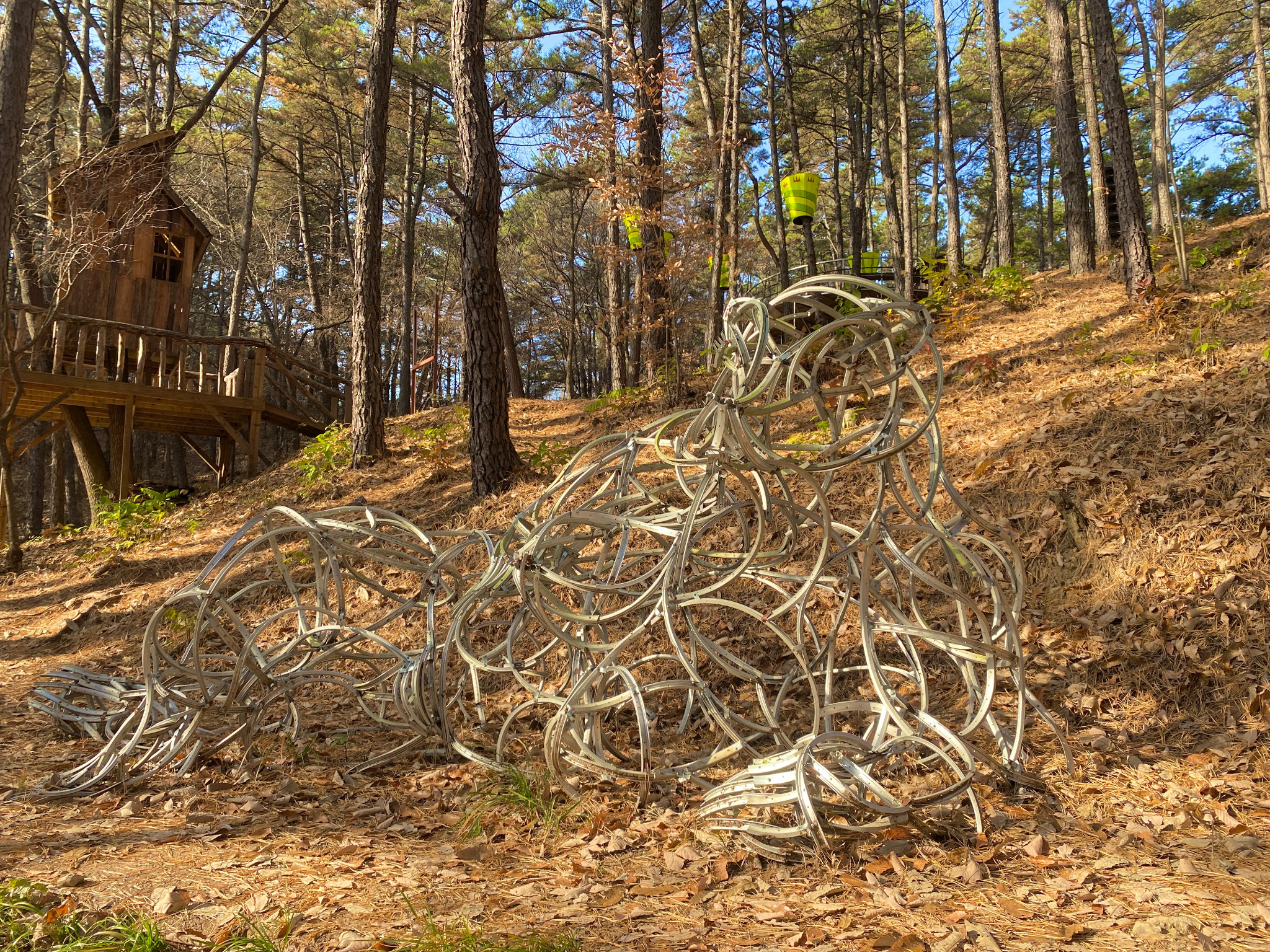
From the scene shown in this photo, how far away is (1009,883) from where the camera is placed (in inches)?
79.1

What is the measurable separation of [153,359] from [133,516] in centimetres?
720

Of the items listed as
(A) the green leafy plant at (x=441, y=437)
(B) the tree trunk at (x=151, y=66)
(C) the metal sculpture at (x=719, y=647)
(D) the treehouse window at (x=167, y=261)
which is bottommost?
(C) the metal sculpture at (x=719, y=647)

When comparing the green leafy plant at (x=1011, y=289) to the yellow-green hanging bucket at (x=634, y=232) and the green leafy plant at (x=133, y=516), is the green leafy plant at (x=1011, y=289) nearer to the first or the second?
the yellow-green hanging bucket at (x=634, y=232)

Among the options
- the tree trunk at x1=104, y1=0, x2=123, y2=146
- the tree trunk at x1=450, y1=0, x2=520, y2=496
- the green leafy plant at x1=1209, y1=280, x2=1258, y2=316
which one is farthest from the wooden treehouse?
the green leafy plant at x1=1209, y1=280, x2=1258, y2=316

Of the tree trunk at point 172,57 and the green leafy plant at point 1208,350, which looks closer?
the green leafy plant at point 1208,350

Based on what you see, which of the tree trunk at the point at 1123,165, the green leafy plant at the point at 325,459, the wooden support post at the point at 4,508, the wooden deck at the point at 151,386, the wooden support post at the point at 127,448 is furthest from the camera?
the wooden support post at the point at 127,448

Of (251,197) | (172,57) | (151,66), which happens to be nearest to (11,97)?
(172,57)

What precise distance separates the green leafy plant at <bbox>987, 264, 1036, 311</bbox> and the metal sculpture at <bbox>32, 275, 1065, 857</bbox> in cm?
539

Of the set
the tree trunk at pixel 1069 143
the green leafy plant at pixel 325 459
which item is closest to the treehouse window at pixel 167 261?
the green leafy plant at pixel 325 459

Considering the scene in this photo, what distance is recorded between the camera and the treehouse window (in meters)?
15.7

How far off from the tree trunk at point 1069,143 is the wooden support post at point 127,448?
533 inches

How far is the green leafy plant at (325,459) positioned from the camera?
918 centimetres

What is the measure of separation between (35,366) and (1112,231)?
1596cm

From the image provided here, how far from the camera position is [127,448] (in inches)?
455
